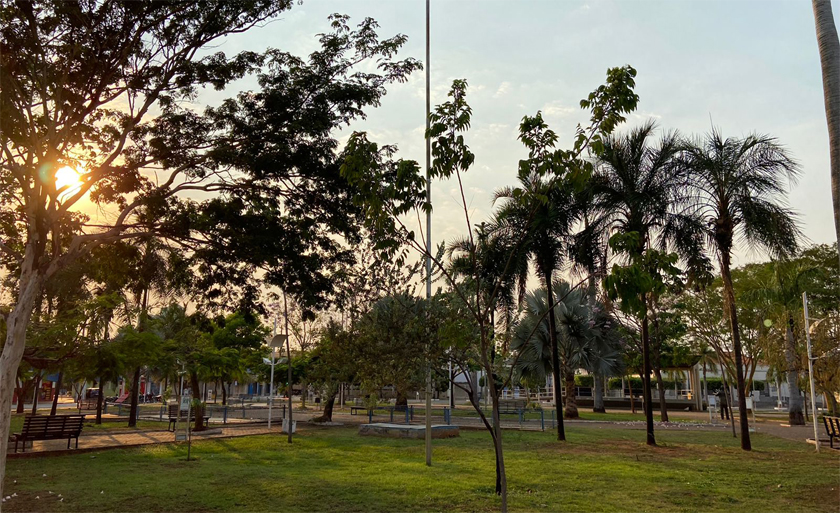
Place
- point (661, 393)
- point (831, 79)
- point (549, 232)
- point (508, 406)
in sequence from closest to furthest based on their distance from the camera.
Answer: point (831, 79) < point (549, 232) < point (661, 393) < point (508, 406)

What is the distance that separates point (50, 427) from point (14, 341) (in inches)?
337

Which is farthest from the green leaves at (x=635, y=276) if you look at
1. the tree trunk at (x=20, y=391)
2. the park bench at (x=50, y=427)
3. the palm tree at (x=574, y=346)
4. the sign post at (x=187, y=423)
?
the palm tree at (x=574, y=346)

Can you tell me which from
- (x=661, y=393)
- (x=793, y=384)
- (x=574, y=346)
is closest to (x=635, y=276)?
(x=661, y=393)

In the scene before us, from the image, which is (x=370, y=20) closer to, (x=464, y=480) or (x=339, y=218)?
(x=339, y=218)

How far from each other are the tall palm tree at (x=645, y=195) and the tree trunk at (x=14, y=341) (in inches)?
567

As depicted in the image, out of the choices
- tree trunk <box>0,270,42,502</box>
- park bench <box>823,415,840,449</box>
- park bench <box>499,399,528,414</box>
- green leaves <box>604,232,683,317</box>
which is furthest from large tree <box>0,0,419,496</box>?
park bench <box>499,399,528,414</box>

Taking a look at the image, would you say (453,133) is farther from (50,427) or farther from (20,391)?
(20,391)

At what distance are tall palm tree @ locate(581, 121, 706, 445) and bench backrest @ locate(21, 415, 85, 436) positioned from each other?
1695 centimetres

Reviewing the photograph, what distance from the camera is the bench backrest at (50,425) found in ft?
56.3

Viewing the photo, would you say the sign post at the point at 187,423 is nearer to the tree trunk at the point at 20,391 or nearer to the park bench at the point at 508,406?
the tree trunk at the point at 20,391

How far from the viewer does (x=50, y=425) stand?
17.8 metres

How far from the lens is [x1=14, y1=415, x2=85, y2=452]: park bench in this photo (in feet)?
55.8

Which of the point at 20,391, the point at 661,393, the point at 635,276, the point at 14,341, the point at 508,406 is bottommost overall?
the point at 508,406

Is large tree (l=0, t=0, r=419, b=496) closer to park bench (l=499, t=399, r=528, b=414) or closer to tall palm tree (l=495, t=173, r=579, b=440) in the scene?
tall palm tree (l=495, t=173, r=579, b=440)
